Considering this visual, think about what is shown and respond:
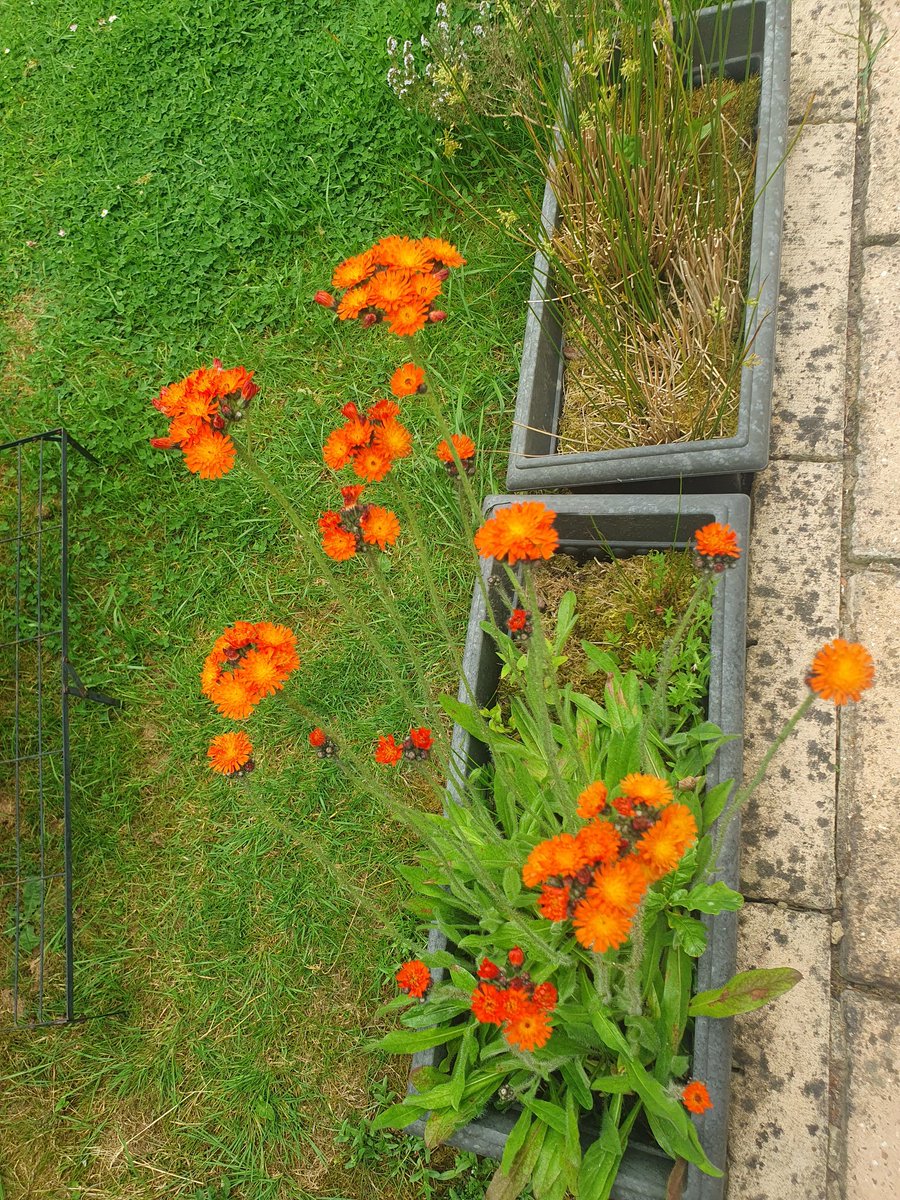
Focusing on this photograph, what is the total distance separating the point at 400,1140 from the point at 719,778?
132cm

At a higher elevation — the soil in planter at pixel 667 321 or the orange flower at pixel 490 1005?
the soil in planter at pixel 667 321

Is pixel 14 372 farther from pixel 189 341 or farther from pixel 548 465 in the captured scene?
pixel 548 465

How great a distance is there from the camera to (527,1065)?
1597 millimetres

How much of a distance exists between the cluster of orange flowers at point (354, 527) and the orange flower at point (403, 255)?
37cm

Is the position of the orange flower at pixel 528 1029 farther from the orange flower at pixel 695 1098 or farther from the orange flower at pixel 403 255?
the orange flower at pixel 403 255

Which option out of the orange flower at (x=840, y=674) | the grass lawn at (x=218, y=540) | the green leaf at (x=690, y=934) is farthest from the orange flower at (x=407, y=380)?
the green leaf at (x=690, y=934)

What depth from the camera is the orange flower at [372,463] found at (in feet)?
4.59

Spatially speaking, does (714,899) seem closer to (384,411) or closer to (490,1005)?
(490,1005)

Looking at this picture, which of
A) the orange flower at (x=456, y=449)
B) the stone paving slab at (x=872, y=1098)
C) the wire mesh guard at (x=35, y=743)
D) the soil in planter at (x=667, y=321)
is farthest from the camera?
the wire mesh guard at (x=35, y=743)

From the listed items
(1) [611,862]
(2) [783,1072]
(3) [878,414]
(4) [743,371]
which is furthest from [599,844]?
(3) [878,414]

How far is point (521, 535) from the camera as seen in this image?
3.88ft

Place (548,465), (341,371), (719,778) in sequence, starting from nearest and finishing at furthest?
(719,778) < (548,465) < (341,371)

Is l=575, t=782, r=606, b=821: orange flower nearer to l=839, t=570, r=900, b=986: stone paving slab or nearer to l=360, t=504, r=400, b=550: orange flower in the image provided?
l=360, t=504, r=400, b=550: orange flower

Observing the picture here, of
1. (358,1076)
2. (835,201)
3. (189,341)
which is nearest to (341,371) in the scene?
(189,341)
